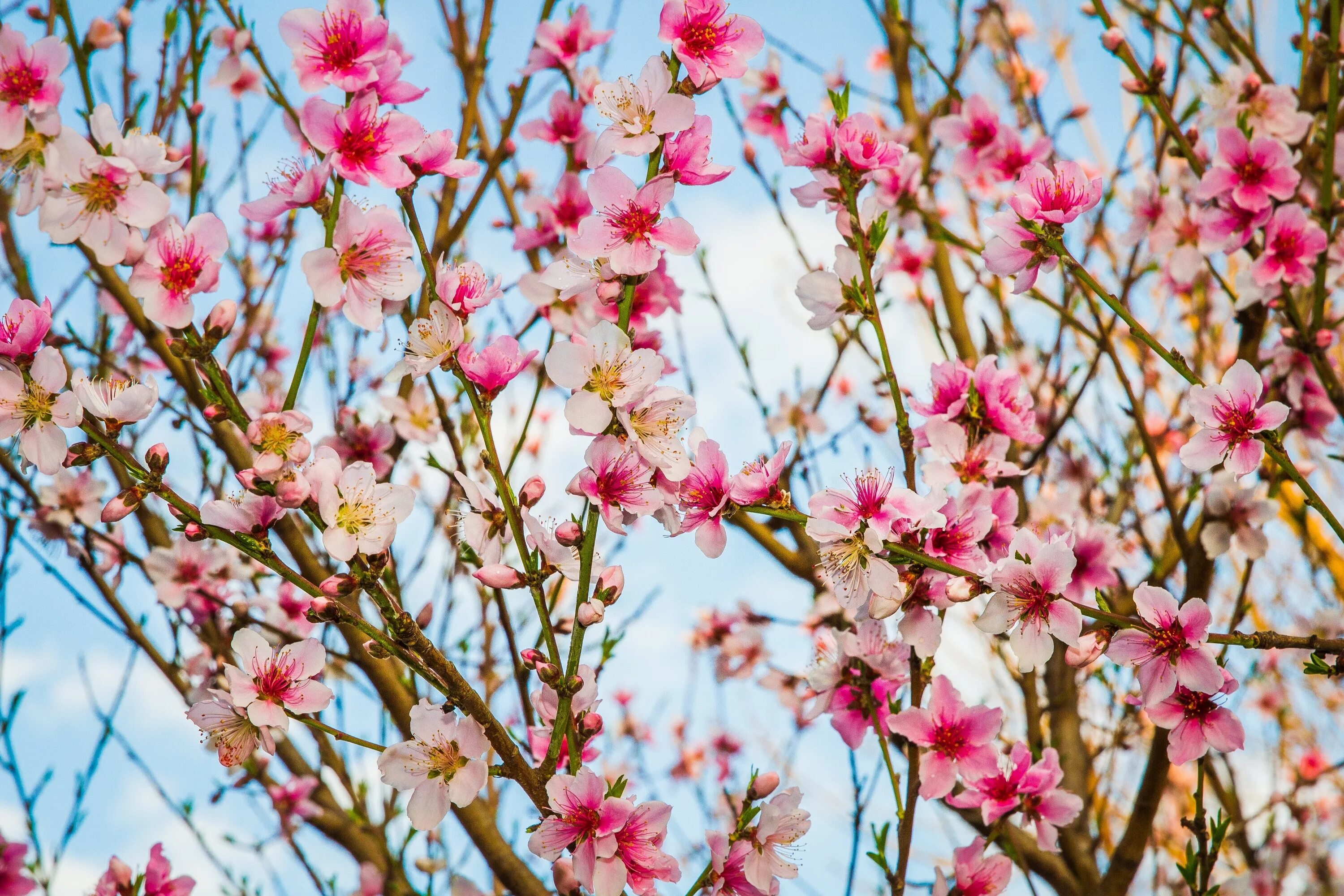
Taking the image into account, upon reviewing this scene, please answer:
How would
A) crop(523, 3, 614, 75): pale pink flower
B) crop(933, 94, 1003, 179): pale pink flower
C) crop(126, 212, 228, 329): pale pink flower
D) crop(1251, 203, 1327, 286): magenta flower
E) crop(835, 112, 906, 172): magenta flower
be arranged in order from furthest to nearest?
crop(933, 94, 1003, 179): pale pink flower → crop(523, 3, 614, 75): pale pink flower → crop(1251, 203, 1327, 286): magenta flower → crop(835, 112, 906, 172): magenta flower → crop(126, 212, 228, 329): pale pink flower

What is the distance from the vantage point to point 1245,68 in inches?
110

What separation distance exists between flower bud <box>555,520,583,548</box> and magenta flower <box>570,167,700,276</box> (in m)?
0.40

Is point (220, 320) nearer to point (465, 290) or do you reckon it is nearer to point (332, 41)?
point (465, 290)

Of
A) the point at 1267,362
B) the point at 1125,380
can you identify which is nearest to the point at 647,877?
the point at 1125,380

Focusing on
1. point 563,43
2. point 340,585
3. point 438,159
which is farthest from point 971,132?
point 340,585

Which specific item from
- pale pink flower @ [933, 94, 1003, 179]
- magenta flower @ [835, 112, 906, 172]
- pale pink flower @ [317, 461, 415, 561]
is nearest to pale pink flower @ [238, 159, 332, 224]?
pale pink flower @ [317, 461, 415, 561]

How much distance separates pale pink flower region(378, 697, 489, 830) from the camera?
1.50m

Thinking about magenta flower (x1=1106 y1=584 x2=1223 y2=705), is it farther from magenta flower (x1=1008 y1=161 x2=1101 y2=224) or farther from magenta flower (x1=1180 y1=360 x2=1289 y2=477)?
magenta flower (x1=1008 y1=161 x2=1101 y2=224)

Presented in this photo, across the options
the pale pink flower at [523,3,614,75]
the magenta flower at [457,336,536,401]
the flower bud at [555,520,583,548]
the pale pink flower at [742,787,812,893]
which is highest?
the pale pink flower at [523,3,614,75]

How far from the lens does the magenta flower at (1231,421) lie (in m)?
1.71

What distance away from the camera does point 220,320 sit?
1643 mm

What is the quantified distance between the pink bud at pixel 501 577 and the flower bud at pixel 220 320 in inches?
24.3

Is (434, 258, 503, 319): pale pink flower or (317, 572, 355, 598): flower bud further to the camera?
(434, 258, 503, 319): pale pink flower

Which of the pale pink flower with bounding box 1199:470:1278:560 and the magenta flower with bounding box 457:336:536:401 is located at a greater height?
the pale pink flower with bounding box 1199:470:1278:560
